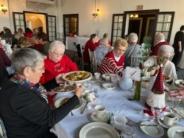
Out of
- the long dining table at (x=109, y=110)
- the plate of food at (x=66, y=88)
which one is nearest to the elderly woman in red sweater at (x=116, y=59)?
the long dining table at (x=109, y=110)

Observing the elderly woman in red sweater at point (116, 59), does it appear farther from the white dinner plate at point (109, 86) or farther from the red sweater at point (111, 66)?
the white dinner plate at point (109, 86)

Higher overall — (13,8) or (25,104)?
(13,8)

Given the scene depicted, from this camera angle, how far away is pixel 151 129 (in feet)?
3.29

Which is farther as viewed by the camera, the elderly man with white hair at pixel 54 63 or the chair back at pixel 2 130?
the elderly man with white hair at pixel 54 63

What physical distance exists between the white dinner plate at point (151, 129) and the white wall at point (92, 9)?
548 cm

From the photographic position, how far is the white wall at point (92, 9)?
18.2 feet

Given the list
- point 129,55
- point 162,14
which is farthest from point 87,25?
point 129,55

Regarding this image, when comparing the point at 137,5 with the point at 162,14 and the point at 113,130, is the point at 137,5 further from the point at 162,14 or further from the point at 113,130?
the point at 113,130

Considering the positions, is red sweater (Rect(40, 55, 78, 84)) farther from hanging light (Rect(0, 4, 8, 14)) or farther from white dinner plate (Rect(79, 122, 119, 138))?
hanging light (Rect(0, 4, 8, 14))

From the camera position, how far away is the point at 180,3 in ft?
17.7

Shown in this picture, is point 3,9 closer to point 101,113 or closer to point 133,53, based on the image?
point 133,53

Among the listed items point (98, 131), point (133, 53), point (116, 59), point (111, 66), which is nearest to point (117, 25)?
point (133, 53)

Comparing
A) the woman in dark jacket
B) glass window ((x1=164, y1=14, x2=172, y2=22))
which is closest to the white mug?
the woman in dark jacket

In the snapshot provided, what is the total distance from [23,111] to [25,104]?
4cm
